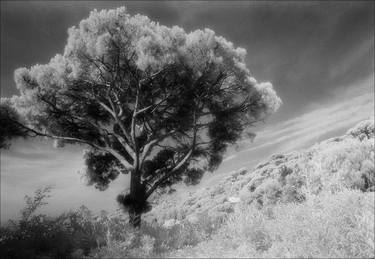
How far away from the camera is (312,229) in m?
4.07

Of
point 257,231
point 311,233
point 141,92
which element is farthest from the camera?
point 141,92

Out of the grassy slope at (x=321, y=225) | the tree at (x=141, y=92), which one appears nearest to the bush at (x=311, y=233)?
the grassy slope at (x=321, y=225)

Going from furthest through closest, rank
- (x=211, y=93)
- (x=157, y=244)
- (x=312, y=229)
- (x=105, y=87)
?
(x=211, y=93), (x=105, y=87), (x=157, y=244), (x=312, y=229)

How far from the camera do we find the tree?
33.2 ft

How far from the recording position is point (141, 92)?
38.7 ft

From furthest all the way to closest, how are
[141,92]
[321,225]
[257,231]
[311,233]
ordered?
[141,92] < [257,231] < [321,225] < [311,233]

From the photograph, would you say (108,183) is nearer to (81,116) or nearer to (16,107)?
(81,116)

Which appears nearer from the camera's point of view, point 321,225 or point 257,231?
point 321,225

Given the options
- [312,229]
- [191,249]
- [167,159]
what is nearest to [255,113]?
[167,159]

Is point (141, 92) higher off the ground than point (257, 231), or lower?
higher

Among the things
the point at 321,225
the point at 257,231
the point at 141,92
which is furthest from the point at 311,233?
the point at 141,92

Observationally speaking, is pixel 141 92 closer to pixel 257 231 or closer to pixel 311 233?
pixel 257 231

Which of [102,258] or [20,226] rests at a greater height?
[20,226]

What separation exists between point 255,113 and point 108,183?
892 centimetres
